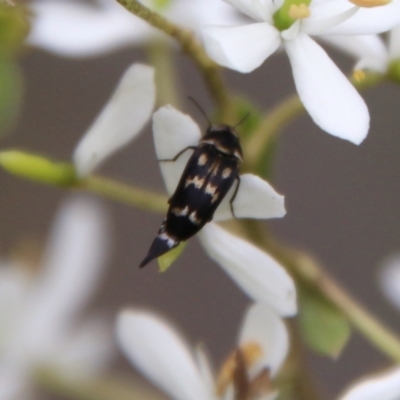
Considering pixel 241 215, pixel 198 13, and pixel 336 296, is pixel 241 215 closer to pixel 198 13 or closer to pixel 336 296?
pixel 336 296

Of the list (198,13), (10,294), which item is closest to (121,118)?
(198,13)

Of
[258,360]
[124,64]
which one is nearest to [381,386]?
[258,360]

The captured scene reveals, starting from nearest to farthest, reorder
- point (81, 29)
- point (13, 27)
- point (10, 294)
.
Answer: point (13, 27) < point (81, 29) < point (10, 294)

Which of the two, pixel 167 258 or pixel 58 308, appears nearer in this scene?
pixel 167 258

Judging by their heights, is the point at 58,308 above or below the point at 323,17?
below

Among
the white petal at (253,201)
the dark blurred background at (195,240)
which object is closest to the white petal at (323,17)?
the white petal at (253,201)

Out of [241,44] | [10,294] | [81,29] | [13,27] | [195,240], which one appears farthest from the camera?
[195,240]

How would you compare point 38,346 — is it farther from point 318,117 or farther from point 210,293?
point 210,293

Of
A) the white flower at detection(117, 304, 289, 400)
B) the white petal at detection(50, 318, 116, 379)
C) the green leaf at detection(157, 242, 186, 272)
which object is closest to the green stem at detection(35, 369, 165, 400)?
the white petal at detection(50, 318, 116, 379)
